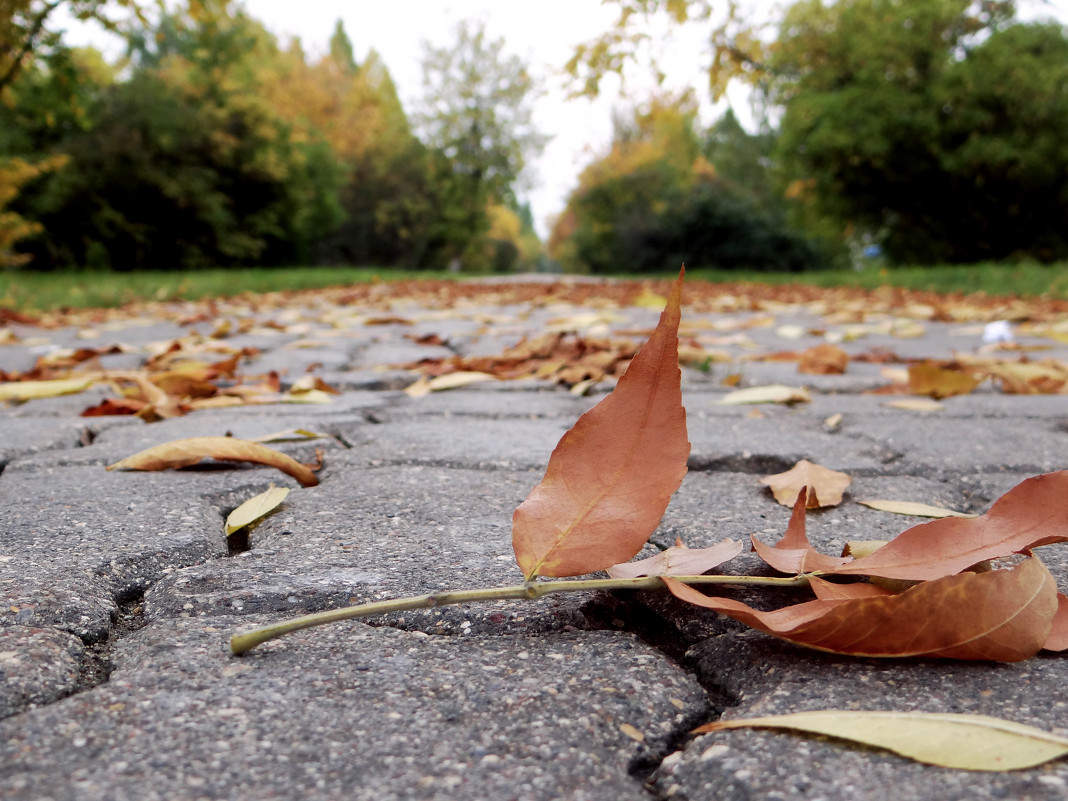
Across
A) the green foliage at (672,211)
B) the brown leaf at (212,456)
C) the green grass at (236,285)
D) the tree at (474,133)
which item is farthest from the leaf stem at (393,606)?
the tree at (474,133)

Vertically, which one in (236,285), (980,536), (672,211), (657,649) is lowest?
(657,649)

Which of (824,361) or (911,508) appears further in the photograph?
(824,361)

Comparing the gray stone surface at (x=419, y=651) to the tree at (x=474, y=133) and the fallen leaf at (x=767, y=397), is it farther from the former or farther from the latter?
the tree at (x=474, y=133)

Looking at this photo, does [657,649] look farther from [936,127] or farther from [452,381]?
[936,127]

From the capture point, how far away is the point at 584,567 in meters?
0.64

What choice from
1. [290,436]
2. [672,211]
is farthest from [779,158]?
[290,436]

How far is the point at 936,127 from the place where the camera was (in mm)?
13812

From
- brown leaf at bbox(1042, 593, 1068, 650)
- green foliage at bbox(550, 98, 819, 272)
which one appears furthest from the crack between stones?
green foliage at bbox(550, 98, 819, 272)

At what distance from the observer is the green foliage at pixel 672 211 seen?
19.8 meters

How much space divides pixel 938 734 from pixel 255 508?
2.63ft

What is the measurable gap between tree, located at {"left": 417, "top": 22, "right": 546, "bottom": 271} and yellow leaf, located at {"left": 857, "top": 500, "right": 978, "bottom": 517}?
86.2 feet

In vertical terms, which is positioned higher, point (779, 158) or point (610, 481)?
point (779, 158)

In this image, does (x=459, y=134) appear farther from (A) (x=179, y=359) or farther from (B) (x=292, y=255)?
(A) (x=179, y=359)

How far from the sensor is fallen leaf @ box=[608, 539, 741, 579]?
71cm
